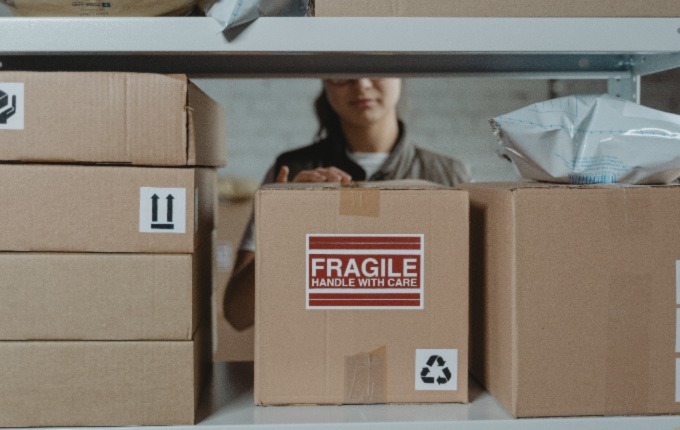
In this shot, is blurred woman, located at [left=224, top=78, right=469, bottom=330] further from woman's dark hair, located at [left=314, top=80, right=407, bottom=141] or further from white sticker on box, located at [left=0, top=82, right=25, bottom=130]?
white sticker on box, located at [left=0, top=82, right=25, bottom=130]

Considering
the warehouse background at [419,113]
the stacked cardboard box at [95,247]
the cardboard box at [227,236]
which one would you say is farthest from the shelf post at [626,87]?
the warehouse background at [419,113]

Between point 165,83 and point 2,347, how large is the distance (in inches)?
15.0

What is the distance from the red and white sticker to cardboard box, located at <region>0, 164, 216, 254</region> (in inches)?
6.9

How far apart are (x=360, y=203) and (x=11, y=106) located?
44cm

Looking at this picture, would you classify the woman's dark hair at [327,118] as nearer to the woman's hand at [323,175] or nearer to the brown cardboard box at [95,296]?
the woman's hand at [323,175]

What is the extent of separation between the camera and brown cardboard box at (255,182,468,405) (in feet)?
2.56

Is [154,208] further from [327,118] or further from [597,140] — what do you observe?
[327,118]

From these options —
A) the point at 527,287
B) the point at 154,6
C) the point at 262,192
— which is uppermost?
the point at 154,6

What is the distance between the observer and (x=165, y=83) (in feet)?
2.42

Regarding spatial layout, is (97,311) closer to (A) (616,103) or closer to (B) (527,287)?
(B) (527,287)

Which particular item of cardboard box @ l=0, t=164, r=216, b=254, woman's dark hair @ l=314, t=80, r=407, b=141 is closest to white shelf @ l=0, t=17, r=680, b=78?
cardboard box @ l=0, t=164, r=216, b=254

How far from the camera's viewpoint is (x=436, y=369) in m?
0.81

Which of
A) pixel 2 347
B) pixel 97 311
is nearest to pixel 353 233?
pixel 97 311

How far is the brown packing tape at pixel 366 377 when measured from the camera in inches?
31.3
